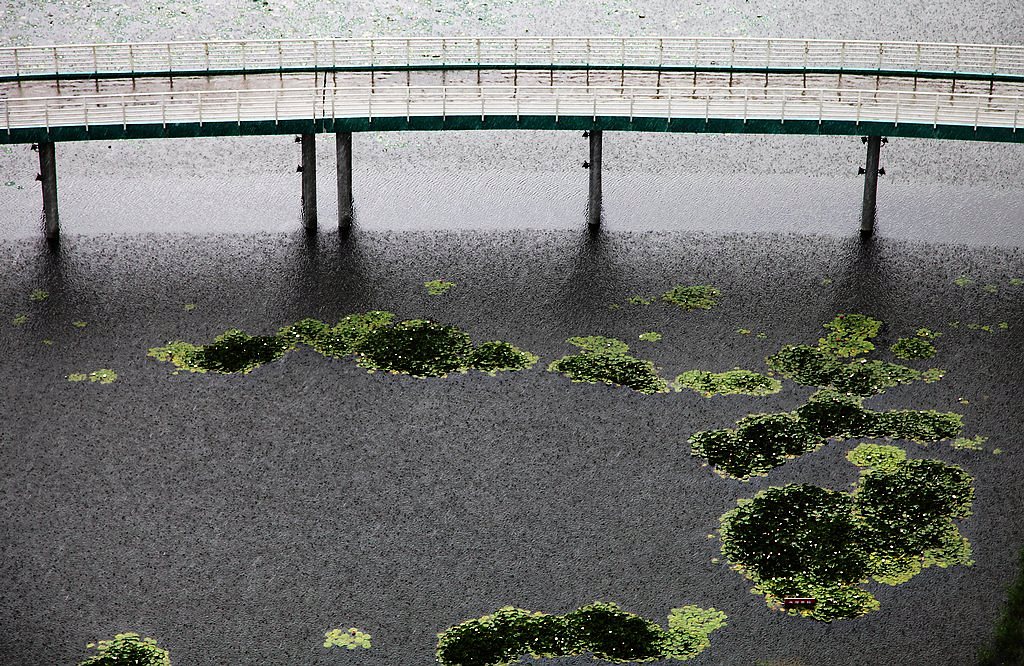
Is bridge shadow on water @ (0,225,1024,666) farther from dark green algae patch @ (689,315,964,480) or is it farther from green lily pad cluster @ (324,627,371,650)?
dark green algae patch @ (689,315,964,480)

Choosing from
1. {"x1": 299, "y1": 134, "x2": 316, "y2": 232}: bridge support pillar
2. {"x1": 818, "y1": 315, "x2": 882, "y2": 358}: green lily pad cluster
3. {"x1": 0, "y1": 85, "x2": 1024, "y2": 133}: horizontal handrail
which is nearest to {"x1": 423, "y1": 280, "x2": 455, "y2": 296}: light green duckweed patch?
{"x1": 0, "y1": 85, "x2": 1024, "y2": 133}: horizontal handrail

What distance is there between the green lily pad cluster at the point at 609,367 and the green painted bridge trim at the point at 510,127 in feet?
21.2

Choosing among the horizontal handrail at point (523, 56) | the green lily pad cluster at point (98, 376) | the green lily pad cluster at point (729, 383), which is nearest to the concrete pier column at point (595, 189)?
the horizontal handrail at point (523, 56)

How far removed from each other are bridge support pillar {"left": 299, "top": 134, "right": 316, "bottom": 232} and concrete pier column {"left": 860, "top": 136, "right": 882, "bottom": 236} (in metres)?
15.1

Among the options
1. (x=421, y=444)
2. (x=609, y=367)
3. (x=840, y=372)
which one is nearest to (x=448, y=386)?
(x=421, y=444)

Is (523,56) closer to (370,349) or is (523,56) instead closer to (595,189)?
(595,189)

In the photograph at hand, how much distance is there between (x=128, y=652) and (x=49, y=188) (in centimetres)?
1860

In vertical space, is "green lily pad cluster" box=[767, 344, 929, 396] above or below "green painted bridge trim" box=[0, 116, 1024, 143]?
below

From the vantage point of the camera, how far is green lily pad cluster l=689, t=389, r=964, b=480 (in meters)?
36.5

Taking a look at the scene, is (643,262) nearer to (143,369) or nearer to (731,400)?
(731,400)

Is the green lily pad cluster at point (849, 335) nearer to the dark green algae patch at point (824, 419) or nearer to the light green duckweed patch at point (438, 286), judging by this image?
the dark green algae patch at point (824, 419)

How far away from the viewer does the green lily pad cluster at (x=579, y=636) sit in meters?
30.7

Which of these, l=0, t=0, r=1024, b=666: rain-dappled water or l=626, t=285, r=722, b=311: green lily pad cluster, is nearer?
l=0, t=0, r=1024, b=666: rain-dappled water

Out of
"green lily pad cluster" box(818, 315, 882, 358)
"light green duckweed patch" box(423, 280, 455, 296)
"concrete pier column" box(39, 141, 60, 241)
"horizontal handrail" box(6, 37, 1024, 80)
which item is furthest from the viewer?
"horizontal handrail" box(6, 37, 1024, 80)
